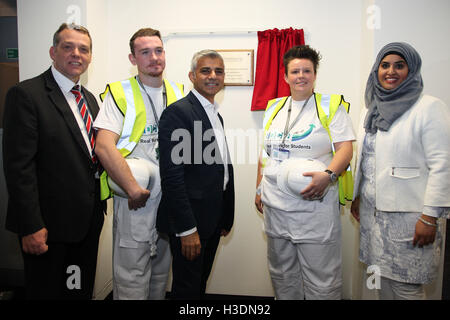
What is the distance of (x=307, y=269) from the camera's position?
1.85 m

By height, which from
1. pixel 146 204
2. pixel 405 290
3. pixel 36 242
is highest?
pixel 146 204

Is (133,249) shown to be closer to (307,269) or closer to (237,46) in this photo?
(307,269)

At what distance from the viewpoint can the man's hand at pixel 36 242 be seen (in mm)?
1519

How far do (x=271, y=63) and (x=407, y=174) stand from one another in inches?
59.7

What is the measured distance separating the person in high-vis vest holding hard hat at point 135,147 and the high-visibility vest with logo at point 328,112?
76 cm

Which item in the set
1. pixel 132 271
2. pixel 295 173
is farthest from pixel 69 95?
pixel 295 173

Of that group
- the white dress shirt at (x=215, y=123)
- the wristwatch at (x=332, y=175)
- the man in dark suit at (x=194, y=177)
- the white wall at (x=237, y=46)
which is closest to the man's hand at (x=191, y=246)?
the man in dark suit at (x=194, y=177)

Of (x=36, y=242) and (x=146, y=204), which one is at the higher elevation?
(x=146, y=204)

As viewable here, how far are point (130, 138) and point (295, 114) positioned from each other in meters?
1.02

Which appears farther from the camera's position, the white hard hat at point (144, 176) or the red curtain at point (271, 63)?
the red curtain at point (271, 63)

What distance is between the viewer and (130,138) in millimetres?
Answer: 1694

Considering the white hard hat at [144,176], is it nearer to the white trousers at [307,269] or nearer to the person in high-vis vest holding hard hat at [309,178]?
the person in high-vis vest holding hard hat at [309,178]

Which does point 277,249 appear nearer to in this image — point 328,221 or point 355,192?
point 328,221

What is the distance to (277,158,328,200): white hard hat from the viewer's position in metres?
1.70
